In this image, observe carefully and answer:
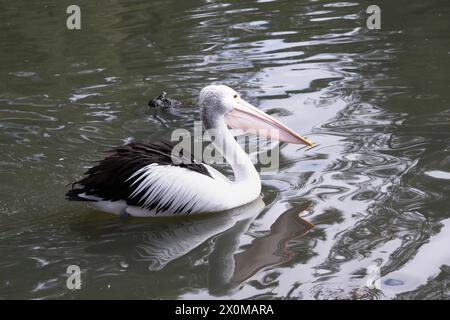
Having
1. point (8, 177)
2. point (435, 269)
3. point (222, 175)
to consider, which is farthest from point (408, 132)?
point (8, 177)

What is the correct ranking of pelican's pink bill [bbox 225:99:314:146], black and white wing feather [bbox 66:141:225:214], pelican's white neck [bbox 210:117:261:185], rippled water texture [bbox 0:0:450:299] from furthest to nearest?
pelican's pink bill [bbox 225:99:314:146], pelican's white neck [bbox 210:117:261:185], black and white wing feather [bbox 66:141:225:214], rippled water texture [bbox 0:0:450:299]

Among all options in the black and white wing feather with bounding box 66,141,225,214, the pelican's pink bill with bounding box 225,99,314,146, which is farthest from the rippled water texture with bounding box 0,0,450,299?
the pelican's pink bill with bounding box 225,99,314,146

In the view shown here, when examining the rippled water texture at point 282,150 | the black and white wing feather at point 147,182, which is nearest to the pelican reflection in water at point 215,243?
the rippled water texture at point 282,150

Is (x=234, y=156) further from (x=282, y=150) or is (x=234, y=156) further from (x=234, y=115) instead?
(x=282, y=150)

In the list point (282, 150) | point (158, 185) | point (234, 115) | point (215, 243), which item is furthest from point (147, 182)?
point (282, 150)

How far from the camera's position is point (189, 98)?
24.6 feet

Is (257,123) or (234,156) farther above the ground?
(257,123)

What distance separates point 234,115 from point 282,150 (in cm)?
68

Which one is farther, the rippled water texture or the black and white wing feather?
the black and white wing feather

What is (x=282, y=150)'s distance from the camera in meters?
6.20

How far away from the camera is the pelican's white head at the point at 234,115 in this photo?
5543 millimetres

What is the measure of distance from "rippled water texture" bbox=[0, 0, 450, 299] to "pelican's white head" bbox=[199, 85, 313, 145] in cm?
30

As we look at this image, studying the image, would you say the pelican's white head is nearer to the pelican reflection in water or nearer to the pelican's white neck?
the pelican's white neck

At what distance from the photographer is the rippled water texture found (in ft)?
14.7
